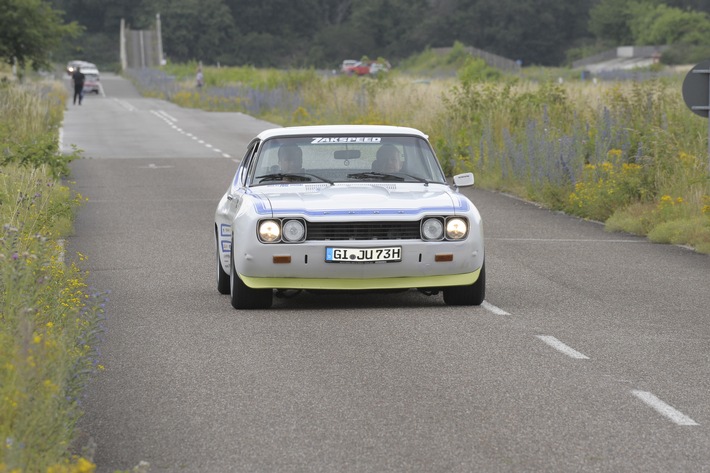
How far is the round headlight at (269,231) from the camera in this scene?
11.2m

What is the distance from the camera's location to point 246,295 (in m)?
11.6

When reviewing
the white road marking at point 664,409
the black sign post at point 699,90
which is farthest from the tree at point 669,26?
the white road marking at point 664,409

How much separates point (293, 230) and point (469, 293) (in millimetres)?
1480

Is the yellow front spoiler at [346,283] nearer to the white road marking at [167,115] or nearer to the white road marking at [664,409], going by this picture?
the white road marking at [664,409]

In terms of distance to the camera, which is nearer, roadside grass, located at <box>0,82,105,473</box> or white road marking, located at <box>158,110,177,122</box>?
roadside grass, located at <box>0,82,105,473</box>

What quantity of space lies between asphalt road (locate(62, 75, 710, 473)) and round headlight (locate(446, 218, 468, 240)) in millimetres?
591

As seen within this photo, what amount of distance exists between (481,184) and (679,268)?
11385 millimetres

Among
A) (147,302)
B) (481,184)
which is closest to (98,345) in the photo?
(147,302)

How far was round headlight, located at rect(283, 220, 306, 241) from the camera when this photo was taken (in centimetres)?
1120

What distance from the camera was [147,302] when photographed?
40.2 ft

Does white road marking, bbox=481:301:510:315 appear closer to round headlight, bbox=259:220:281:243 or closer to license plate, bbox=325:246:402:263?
license plate, bbox=325:246:402:263

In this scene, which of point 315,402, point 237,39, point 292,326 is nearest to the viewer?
point 315,402

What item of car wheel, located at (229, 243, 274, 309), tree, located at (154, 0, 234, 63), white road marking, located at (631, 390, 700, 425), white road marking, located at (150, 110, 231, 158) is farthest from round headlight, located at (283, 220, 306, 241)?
tree, located at (154, 0, 234, 63)

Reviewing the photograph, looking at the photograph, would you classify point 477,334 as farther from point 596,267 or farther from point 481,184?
point 481,184
